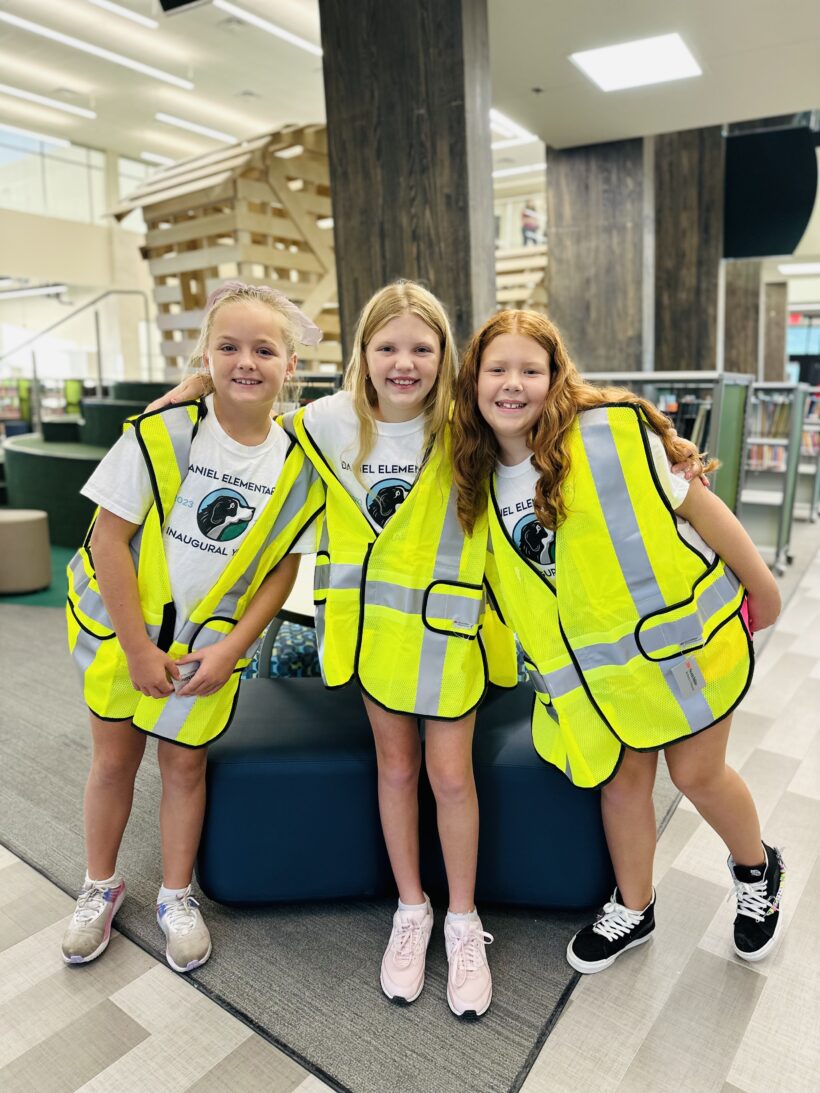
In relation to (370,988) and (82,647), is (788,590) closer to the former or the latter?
(370,988)

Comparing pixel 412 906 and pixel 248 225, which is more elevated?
pixel 248 225

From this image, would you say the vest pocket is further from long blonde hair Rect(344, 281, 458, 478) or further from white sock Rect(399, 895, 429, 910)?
white sock Rect(399, 895, 429, 910)

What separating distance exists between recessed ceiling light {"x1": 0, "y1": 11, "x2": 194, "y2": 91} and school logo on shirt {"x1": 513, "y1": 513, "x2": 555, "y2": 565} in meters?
9.32

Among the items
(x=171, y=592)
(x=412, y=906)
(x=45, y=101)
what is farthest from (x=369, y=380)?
(x=45, y=101)

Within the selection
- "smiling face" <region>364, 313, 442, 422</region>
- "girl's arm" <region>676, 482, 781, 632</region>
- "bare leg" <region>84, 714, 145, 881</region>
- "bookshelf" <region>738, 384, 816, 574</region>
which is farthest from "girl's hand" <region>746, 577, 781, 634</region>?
"bookshelf" <region>738, 384, 816, 574</region>

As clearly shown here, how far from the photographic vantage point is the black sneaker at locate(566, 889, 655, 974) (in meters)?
1.74

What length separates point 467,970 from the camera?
5.41ft

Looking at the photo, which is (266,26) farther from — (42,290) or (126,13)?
(42,290)

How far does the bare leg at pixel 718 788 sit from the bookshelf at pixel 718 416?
2571 millimetres

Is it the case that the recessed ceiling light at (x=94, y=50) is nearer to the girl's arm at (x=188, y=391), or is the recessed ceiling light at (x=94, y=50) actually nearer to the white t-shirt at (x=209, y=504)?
the girl's arm at (x=188, y=391)

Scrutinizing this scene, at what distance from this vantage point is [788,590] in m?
4.93

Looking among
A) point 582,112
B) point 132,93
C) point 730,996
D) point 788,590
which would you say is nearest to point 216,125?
point 132,93

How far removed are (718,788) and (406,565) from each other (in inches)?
30.6

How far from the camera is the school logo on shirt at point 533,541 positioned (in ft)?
5.08
